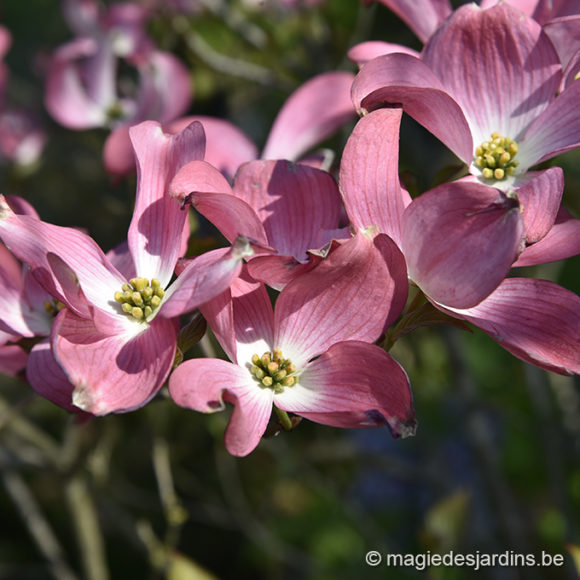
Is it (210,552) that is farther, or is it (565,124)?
(210,552)

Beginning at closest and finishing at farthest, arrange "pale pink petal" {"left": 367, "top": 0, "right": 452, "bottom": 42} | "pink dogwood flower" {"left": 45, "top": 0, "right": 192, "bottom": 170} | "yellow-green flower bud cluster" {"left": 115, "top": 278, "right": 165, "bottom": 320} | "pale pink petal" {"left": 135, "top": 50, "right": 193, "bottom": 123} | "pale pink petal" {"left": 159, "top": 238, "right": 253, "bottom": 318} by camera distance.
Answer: "pale pink petal" {"left": 159, "top": 238, "right": 253, "bottom": 318} < "yellow-green flower bud cluster" {"left": 115, "top": 278, "right": 165, "bottom": 320} < "pale pink petal" {"left": 367, "top": 0, "right": 452, "bottom": 42} < "pale pink petal" {"left": 135, "top": 50, "right": 193, "bottom": 123} < "pink dogwood flower" {"left": 45, "top": 0, "right": 192, "bottom": 170}

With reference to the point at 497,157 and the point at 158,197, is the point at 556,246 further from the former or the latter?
the point at 158,197

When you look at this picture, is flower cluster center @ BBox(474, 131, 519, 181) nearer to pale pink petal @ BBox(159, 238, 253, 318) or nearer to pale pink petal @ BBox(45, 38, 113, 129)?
pale pink petal @ BBox(159, 238, 253, 318)

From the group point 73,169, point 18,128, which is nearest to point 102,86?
point 18,128

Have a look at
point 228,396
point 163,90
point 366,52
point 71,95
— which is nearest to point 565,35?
point 366,52

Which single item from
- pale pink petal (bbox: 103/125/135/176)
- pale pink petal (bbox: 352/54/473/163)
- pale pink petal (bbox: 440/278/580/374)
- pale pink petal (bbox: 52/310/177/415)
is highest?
pale pink petal (bbox: 352/54/473/163)

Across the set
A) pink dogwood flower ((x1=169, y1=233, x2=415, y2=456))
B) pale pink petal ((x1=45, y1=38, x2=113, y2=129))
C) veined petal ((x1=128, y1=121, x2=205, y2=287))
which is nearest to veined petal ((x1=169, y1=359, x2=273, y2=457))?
pink dogwood flower ((x1=169, y1=233, x2=415, y2=456))

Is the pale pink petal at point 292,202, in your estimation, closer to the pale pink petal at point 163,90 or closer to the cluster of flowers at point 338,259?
the cluster of flowers at point 338,259

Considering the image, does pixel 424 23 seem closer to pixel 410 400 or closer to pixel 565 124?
pixel 565 124
